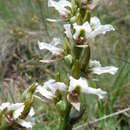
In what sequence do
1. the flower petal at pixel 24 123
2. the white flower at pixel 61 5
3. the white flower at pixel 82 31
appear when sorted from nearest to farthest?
1. the flower petal at pixel 24 123
2. the white flower at pixel 82 31
3. the white flower at pixel 61 5

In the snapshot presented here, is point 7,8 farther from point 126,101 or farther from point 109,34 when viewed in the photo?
point 126,101

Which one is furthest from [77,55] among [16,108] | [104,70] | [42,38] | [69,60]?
[42,38]

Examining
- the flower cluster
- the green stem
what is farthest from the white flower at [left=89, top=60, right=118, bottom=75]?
the green stem

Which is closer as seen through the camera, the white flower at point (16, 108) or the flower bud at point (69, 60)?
the white flower at point (16, 108)

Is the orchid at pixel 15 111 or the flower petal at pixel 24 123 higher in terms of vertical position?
the orchid at pixel 15 111

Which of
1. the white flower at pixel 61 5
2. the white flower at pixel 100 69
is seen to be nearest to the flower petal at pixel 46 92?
the white flower at pixel 100 69

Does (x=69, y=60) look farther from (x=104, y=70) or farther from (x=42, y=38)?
(x=42, y=38)

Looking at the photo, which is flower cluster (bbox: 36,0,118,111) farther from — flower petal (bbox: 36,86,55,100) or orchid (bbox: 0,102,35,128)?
orchid (bbox: 0,102,35,128)

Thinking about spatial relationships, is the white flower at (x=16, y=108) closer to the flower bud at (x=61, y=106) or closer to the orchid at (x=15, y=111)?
the orchid at (x=15, y=111)
